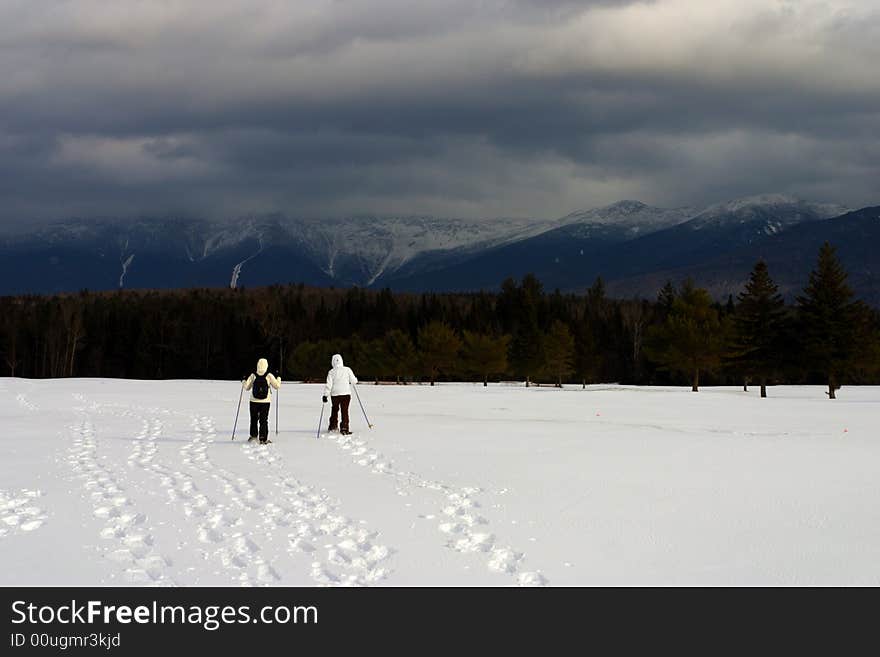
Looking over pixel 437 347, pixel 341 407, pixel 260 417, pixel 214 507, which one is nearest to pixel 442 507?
pixel 214 507

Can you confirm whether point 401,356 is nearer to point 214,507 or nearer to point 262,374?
point 262,374

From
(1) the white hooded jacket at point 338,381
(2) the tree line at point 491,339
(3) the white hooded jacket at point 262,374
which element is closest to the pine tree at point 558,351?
(2) the tree line at point 491,339

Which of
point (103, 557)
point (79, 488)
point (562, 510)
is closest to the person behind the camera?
point (103, 557)

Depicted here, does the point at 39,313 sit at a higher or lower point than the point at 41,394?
higher

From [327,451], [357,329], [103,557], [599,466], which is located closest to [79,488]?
[103,557]

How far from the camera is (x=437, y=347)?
9875cm

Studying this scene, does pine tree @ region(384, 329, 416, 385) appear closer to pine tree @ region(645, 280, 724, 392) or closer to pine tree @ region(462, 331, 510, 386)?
pine tree @ region(462, 331, 510, 386)

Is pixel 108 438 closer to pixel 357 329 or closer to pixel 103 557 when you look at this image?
pixel 103 557

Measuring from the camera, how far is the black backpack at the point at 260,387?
22.4 meters

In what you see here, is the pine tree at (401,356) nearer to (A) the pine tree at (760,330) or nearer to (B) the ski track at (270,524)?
(A) the pine tree at (760,330)

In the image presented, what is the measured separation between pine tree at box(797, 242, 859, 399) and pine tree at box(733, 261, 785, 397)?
387 centimetres

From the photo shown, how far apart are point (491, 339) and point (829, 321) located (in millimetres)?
45555

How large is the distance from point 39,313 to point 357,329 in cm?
5885

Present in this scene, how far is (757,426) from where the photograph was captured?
27203 mm
